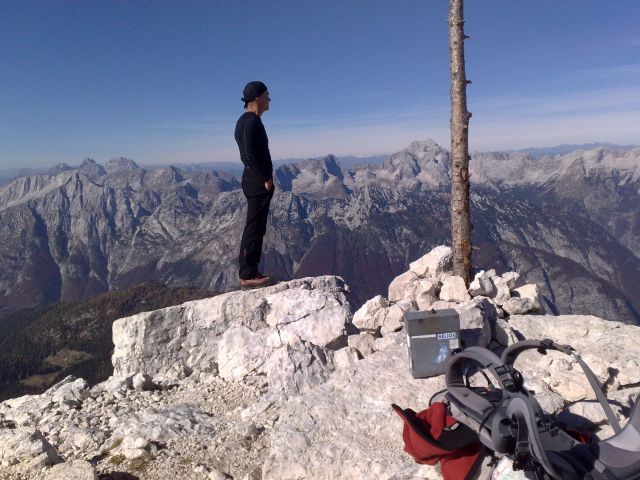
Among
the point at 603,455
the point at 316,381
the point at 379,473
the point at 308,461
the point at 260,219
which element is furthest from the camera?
the point at 260,219

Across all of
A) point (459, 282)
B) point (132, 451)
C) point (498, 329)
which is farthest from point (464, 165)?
point (132, 451)

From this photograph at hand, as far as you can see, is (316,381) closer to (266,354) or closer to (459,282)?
(266,354)

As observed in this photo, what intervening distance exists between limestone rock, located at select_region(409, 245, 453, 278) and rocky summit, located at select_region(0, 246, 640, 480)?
0.04 metres

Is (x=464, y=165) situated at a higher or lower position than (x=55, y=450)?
higher

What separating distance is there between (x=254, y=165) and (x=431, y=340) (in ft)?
18.5

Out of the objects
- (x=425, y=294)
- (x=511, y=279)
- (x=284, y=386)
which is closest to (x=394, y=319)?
(x=425, y=294)

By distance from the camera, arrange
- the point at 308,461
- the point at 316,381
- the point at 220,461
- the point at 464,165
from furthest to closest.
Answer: the point at 464,165 → the point at 316,381 → the point at 220,461 → the point at 308,461

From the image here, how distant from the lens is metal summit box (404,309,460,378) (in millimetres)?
8242

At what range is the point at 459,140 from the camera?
1251 centimetres

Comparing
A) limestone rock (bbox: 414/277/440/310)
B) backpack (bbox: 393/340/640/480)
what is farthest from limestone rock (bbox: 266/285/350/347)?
backpack (bbox: 393/340/640/480)

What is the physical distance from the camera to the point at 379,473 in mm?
6383

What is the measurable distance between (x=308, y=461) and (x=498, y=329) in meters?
5.16

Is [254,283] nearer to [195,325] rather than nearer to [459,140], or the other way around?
[195,325]

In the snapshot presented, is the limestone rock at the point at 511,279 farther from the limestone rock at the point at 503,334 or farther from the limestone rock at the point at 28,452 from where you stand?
the limestone rock at the point at 28,452
